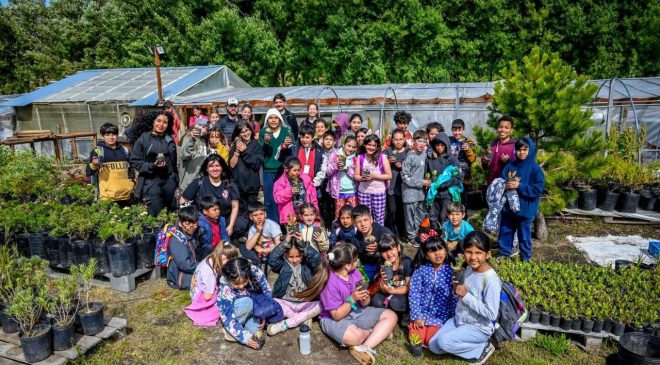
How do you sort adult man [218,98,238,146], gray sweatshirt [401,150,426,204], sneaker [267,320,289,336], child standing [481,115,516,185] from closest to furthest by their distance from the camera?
sneaker [267,320,289,336] < child standing [481,115,516,185] < gray sweatshirt [401,150,426,204] < adult man [218,98,238,146]

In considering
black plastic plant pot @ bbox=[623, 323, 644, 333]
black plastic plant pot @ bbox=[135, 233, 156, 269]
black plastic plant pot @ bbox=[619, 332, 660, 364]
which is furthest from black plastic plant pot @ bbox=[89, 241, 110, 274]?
black plastic plant pot @ bbox=[623, 323, 644, 333]

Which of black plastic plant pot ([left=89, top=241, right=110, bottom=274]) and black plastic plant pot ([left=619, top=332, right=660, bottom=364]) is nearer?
black plastic plant pot ([left=619, top=332, right=660, bottom=364])

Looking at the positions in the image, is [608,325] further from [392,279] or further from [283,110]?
[283,110]

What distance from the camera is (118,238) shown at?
5418 mm

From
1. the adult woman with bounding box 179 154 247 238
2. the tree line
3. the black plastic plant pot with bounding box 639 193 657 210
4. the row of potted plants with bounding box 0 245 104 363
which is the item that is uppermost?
the tree line

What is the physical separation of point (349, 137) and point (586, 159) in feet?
11.6

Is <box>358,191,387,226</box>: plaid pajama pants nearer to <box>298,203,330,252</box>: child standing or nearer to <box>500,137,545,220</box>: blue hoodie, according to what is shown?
<box>298,203,330,252</box>: child standing

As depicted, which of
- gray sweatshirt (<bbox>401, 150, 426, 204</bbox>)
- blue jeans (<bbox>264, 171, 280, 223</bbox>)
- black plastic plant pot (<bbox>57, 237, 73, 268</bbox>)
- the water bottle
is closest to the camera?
the water bottle

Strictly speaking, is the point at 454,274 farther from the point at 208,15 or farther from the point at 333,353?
the point at 208,15

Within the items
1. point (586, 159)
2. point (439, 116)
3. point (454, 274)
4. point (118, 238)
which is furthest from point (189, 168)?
point (439, 116)

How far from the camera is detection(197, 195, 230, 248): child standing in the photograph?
5438mm

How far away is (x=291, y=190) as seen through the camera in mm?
6035

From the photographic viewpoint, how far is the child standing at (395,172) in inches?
251

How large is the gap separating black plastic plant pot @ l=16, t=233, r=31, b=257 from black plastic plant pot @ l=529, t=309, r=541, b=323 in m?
6.41
